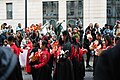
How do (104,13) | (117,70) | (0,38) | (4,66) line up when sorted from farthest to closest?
(104,13), (0,38), (4,66), (117,70)

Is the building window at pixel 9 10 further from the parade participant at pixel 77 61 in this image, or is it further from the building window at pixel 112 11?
the parade participant at pixel 77 61

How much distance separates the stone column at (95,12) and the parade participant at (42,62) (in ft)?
70.7

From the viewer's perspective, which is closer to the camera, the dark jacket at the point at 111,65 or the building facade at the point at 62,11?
the dark jacket at the point at 111,65

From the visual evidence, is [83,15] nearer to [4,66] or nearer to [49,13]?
[49,13]

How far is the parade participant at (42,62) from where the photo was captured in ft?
35.0

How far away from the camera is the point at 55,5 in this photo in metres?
34.2

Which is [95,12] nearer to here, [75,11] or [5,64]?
[75,11]

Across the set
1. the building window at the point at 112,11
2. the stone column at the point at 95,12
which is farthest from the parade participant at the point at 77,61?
the stone column at the point at 95,12

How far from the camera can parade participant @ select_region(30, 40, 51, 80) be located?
10664 millimetres

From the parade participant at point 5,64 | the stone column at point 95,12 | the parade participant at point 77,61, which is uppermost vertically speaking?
the stone column at point 95,12

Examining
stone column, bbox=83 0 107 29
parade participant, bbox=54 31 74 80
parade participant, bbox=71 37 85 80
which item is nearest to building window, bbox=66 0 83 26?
stone column, bbox=83 0 107 29

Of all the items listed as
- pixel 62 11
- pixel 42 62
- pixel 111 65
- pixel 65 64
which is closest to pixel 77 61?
pixel 65 64

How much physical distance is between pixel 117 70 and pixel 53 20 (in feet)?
101

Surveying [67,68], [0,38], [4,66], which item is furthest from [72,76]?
[0,38]
